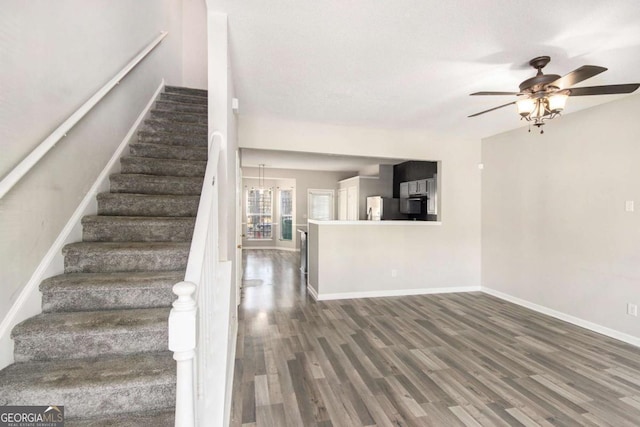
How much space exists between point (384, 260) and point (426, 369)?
2325 millimetres

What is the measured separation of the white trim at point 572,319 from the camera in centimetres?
308

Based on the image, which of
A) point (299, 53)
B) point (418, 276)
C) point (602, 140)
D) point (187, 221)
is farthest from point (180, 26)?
point (602, 140)

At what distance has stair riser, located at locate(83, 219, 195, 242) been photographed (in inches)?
83.4

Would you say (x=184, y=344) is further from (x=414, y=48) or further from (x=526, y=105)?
(x=526, y=105)

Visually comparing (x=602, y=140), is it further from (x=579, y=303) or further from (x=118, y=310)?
(x=118, y=310)

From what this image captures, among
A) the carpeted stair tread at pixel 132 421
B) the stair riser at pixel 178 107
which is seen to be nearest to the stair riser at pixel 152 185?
the stair riser at pixel 178 107

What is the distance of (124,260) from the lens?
197 cm

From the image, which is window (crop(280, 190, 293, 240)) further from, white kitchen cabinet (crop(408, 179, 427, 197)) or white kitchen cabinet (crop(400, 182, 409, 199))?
white kitchen cabinet (crop(408, 179, 427, 197))

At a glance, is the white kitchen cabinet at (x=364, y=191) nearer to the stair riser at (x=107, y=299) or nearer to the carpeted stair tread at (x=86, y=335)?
the stair riser at (x=107, y=299)

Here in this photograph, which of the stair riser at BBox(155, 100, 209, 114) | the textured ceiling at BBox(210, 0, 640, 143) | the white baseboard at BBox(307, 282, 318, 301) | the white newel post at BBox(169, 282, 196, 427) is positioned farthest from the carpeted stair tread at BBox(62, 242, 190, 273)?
the white baseboard at BBox(307, 282, 318, 301)

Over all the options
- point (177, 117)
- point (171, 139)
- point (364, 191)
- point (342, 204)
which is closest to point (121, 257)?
point (171, 139)

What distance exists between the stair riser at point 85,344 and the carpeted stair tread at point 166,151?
1.88 m

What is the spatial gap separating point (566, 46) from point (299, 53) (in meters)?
→ 2.03

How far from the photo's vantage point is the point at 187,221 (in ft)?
7.41
